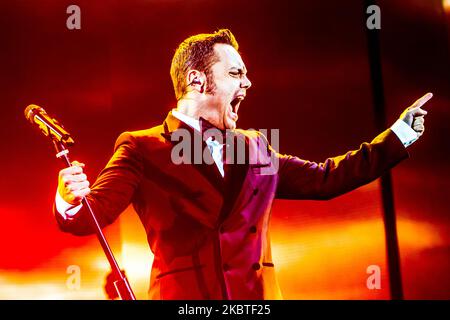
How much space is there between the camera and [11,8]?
2445 millimetres

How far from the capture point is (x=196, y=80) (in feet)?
7.30

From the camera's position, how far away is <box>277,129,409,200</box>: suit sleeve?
2.15 metres

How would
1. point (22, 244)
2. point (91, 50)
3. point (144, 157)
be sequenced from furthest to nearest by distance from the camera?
1. point (91, 50)
2. point (22, 244)
3. point (144, 157)

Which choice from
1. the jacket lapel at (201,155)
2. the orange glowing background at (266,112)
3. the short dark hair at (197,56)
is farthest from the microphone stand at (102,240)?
the short dark hair at (197,56)

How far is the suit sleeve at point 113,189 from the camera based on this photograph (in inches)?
76.5

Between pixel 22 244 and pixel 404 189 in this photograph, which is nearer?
pixel 22 244

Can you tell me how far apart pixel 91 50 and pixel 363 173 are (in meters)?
1.10

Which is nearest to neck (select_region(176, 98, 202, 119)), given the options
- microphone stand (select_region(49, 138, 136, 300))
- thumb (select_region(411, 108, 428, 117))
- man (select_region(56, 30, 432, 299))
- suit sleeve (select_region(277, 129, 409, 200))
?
man (select_region(56, 30, 432, 299))

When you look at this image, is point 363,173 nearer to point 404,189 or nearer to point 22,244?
point 404,189

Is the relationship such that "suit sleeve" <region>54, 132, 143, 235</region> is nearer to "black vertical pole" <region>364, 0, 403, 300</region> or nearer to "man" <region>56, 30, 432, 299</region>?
"man" <region>56, 30, 432, 299</region>

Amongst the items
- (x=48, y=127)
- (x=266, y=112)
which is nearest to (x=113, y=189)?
(x=48, y=127)

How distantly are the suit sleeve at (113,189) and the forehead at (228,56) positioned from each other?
0.42m

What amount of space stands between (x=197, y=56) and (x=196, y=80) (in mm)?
87

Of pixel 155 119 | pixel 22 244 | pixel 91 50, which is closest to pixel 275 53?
pixel 155 119
